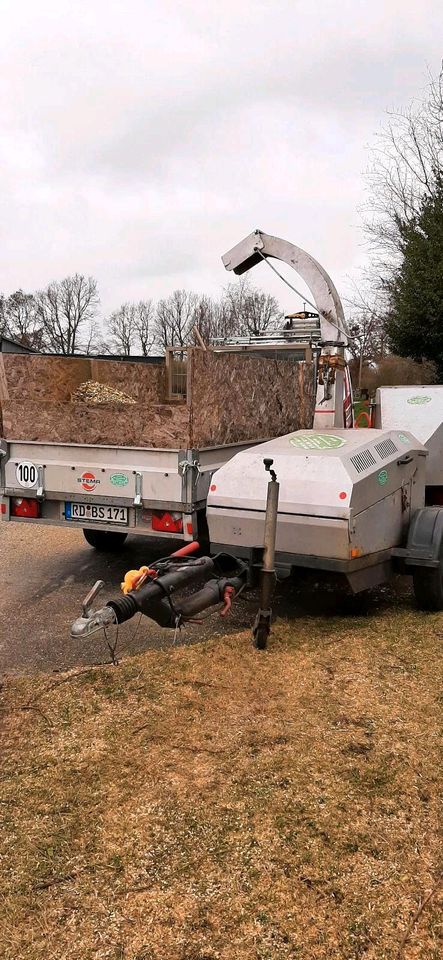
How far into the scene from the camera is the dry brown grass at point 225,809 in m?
2.08

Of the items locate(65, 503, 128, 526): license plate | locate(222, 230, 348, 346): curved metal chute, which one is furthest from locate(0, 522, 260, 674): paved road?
locate(222, 230, 348, 346): curved metal chute

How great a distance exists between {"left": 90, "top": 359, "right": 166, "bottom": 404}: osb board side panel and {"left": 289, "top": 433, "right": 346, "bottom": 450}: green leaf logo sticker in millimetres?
2205

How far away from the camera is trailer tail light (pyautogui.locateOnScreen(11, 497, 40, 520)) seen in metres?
5.86

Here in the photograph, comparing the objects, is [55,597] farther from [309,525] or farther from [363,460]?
[363,460]

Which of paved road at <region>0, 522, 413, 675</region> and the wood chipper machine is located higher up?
the wood chipper machine

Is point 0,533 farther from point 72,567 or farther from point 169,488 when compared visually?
point 169,488

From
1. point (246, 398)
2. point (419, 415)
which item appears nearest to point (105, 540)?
point (246, 398)

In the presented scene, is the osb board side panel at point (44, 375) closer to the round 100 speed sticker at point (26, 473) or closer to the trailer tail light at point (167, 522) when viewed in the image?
the round 100 speed sticker at point (26, 473)

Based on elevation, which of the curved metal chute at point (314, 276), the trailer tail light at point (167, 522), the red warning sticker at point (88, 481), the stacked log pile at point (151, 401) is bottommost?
the trailer tail light at point (167, 522)

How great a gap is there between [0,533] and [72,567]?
6.40 ft

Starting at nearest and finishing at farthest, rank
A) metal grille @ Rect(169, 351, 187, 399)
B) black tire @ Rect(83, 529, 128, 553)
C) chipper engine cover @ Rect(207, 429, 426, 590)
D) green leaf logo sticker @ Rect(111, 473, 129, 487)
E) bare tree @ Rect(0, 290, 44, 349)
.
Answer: chipper engine cover @ Rect(207, 429, 426, 590) < green leaf logo sticker @ Rect(111, 473, 129, 487) < metal grille @ Rect(169, 351, 187, 399) < black tire @ Rect(83, 529, 128, 553) < bare tree @ Rect(0, 290, 44, 349)

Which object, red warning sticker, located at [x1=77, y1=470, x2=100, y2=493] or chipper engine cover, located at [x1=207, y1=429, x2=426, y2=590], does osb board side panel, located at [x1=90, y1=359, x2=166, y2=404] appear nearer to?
red warning sticker, located at [x1=77, y1=470, x2=100, y2=493]

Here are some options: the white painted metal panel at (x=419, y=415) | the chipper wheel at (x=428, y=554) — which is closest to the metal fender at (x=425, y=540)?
the chipper wheel at (x=428, y=554)

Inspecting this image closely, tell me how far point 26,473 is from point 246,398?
1.98 m
